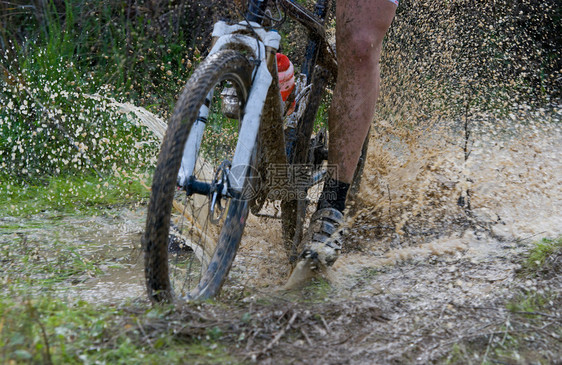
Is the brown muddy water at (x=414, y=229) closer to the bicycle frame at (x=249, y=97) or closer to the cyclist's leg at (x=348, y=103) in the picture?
the cyclist's leg at (x=348, y=103)

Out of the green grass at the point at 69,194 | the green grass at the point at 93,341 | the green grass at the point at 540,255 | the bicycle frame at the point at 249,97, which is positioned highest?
the bicycle frame at the point at 249,97

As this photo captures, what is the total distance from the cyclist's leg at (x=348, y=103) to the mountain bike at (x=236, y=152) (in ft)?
0.50

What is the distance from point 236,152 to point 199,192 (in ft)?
0.62

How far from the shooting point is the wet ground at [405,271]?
1.53 meters

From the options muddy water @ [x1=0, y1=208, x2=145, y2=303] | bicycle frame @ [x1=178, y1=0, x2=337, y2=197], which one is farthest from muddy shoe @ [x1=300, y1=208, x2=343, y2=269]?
muddy water @ [x1=0, y1=208, x2=145, y2=303]

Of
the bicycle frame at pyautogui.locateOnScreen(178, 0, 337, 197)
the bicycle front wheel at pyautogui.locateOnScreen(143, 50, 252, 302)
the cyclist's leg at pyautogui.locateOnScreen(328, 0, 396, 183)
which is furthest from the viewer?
the cyclist's leg at pyautogui.locateOnScreen(328, 0, 396, 183)

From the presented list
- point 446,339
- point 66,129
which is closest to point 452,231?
point 446,339

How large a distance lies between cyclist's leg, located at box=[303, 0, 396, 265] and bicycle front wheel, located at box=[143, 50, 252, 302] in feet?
1.38

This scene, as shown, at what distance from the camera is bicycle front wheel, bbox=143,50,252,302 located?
4.84ft

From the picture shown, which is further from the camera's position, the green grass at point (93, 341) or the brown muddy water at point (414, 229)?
the brown muddy water at point (414, 229)

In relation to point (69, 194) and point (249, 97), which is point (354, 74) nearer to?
point (249, 97)

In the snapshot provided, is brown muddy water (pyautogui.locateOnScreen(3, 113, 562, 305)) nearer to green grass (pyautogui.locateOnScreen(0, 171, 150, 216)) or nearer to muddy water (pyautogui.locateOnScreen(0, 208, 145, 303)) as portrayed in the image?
muddy water (pyautogui.locateOnScreen(0, 208, 145, 303))

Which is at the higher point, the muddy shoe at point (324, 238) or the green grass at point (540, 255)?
the green grass at point (540, 255)

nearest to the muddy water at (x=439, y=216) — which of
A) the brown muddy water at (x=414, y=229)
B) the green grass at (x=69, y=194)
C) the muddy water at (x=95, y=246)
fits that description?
the brown muddy water at (x=414, y=229)
